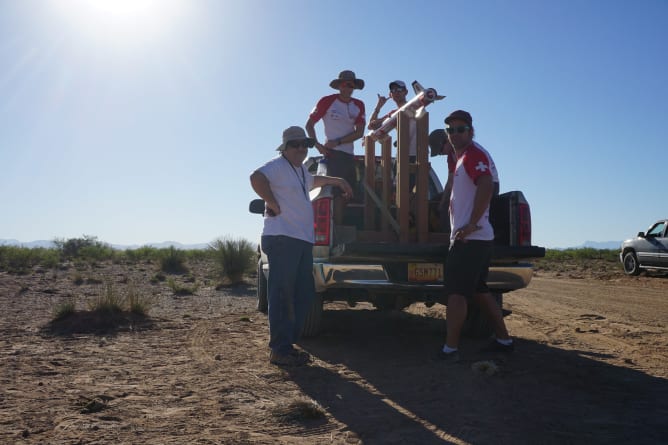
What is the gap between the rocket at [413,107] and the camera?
517cm

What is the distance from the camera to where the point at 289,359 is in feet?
15.3

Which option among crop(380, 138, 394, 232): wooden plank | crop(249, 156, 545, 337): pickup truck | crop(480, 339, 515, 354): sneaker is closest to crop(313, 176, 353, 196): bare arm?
crop(249, 156, 545, 337): pickup truck

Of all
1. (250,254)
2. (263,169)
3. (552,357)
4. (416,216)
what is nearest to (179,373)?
(263,169)

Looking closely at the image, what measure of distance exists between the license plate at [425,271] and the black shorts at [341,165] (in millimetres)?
1784

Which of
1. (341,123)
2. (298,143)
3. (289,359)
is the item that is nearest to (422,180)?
(298,143)

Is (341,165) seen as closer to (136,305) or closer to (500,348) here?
(500,348)

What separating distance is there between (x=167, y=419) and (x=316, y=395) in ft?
3.20

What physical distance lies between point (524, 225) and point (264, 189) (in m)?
2.50

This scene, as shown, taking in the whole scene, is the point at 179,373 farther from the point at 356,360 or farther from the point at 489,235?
the point at 489,235

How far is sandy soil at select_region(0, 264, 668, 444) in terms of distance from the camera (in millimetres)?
3014

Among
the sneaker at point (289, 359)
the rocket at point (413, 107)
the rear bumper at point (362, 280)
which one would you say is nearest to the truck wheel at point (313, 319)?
the rear bumper at point (362, 280)

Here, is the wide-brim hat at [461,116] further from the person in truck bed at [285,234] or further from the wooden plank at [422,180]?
the person in truck bed at [285,234]

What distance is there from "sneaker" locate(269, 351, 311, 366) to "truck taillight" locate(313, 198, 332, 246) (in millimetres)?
1005

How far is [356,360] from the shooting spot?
500 cm
